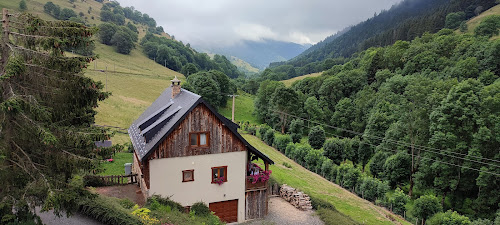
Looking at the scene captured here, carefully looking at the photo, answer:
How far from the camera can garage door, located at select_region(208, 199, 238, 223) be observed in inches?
827

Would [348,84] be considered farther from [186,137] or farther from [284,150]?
[186,137]

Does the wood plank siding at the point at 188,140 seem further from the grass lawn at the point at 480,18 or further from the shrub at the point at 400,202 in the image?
the grass lawn at the point at 480,18

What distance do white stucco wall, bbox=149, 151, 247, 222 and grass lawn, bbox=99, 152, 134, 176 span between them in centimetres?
870

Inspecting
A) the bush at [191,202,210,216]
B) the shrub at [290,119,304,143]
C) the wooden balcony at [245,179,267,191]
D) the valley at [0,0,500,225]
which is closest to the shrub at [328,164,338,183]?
the valley at [0,0,500,225]

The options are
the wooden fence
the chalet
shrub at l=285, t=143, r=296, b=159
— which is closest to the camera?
the chalet

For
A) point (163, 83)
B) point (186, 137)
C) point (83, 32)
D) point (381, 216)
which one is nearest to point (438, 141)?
point (381, 216)

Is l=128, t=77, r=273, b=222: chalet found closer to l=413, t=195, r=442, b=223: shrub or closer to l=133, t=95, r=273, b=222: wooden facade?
l=133, t=95, r=273, b=222: wooden facade

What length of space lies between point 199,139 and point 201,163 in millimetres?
1526

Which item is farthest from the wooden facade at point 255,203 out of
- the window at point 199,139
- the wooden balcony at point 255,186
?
the window at point 199,139

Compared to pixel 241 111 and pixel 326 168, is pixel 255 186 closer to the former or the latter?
pixel 326 168

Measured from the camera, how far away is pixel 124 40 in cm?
11450

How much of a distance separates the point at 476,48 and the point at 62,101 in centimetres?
7577

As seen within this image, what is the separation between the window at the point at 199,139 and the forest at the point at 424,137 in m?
21.4

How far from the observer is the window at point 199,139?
65.4 ft
